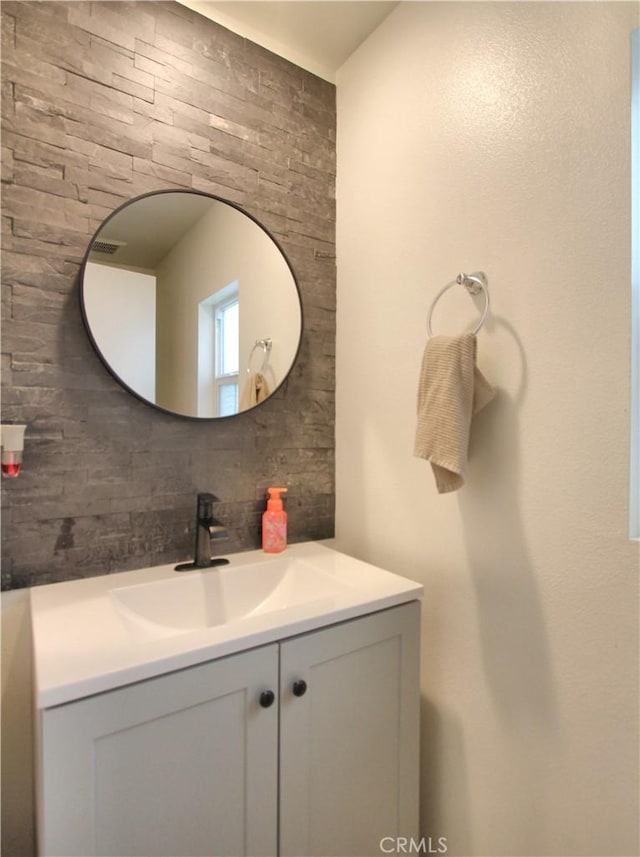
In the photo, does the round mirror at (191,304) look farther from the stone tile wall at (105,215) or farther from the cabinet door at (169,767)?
the cabinet door at (169,767)

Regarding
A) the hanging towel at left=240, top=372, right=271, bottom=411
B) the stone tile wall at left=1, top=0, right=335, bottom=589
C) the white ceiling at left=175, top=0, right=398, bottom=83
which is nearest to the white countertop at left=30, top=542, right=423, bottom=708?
the stone tile wall at left=1, top=0, right=335, bottom=589

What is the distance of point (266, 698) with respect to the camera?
806mm

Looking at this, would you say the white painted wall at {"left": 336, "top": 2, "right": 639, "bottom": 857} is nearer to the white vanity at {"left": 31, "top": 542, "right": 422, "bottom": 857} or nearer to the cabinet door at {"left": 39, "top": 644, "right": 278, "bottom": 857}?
the white vanity at {"left": 31, "top": 542, "right": 422, "bottom": 857}

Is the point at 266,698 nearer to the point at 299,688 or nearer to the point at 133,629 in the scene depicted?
the point at 299,688

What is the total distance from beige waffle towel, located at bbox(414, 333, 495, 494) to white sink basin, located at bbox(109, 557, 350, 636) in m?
0.38

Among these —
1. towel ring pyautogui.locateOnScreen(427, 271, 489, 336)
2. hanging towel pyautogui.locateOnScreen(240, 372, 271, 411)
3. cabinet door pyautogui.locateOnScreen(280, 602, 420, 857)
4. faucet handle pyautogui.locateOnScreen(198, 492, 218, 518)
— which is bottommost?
cabinet door pyautogui.locateOnScreen(280, 602, 420, 857)

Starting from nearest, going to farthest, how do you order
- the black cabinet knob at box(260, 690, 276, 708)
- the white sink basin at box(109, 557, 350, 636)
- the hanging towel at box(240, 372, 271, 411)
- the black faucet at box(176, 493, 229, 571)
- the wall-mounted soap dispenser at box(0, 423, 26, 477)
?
the black cabinet knob at box(260, 690, 276, 708) < the wall-mounted soap dispenser at box(0, 423, 26, 477) < the white sink basin at box(109, 557, 350, 636) < the black faucet at box(176, 493, 229, 571) < the hanging towel at box(240, 372, 271, 411)

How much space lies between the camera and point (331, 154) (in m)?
1.52

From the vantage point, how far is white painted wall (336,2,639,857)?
0.80 m

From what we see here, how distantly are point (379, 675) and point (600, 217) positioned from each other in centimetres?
104

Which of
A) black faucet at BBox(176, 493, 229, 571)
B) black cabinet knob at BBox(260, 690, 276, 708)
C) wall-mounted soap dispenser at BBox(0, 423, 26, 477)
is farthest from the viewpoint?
black faucet at BBox(176, 493, 229, 571)

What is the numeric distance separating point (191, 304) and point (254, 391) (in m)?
0.31

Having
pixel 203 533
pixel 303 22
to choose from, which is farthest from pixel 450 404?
pixel 303 22

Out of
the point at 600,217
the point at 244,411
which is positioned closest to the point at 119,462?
the point at 244,411
